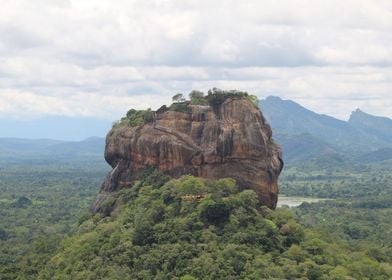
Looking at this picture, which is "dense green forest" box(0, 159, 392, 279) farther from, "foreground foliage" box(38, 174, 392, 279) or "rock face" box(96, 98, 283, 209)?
"rock face" box(96, 98, 283, 209)

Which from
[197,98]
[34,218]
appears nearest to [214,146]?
[197,98]

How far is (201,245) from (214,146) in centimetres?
999

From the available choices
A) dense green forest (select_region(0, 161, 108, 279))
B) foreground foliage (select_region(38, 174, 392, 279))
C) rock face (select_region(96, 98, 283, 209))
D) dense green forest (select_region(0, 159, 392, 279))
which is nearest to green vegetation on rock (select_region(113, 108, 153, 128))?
rock face (select_region(96, 98, 283, 209))

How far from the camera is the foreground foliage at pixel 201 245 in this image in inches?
1566

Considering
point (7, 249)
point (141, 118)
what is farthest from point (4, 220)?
point (141, 118)

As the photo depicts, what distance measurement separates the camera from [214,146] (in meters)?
49.7

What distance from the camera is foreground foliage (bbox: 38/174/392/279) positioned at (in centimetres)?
3978

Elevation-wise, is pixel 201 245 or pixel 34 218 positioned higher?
pixel 201 245

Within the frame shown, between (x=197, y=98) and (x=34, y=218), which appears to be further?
(x=34, y=218)

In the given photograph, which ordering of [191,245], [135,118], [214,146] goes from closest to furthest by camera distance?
[191,245], [214,146], [135,118]

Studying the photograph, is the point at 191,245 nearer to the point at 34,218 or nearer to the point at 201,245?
the point at 201,245

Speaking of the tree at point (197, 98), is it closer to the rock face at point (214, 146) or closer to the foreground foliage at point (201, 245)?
the rock face at point (214, 146)

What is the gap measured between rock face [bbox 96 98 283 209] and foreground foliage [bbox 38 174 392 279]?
1934 mm

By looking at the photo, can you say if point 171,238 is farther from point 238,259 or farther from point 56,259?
point 56,259
